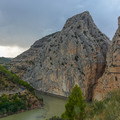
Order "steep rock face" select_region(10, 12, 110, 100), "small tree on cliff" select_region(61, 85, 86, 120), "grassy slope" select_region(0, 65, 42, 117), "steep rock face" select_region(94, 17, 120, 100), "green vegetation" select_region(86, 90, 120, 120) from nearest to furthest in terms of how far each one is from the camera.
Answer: "green vegetation" select_region(86, 90, 120, 120), "small tree on cliff" select_region(61, 85, 86, 120), "grassy slope" select_region(0, 65, 42, 117), "steep rock face" select_region(94, 17, 120, 100), "steep rock face" select_region(10, 12, 110, 100)

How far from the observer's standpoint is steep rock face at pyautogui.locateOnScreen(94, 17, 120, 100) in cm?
2609

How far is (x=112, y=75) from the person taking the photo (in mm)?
26859

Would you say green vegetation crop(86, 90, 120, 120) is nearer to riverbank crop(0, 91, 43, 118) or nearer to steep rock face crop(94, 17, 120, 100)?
steep rock face crop(94, 17, 120, 100)

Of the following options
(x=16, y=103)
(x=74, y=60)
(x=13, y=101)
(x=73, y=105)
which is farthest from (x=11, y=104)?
(x=74, y=60)

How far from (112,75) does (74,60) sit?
11828 millimetres

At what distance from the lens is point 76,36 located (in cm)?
3844

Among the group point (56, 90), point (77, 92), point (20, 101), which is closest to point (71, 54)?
point (56, 90)

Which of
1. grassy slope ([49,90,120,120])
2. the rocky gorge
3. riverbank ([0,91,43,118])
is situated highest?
the rocky gorge

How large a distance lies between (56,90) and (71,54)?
1279 centimetres

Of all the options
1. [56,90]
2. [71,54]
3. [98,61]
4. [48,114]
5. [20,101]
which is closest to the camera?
[48,114]

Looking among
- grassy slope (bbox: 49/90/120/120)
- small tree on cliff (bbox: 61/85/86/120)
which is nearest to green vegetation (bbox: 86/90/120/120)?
grassy slope (bbox: 49/90/120/120)

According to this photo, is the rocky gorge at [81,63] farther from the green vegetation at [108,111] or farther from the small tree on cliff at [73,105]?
the green vegetation at [108,111]

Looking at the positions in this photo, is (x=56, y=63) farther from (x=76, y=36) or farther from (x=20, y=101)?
(x=20, y=101)

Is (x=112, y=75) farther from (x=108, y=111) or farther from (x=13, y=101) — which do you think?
(x=13, y=101)
